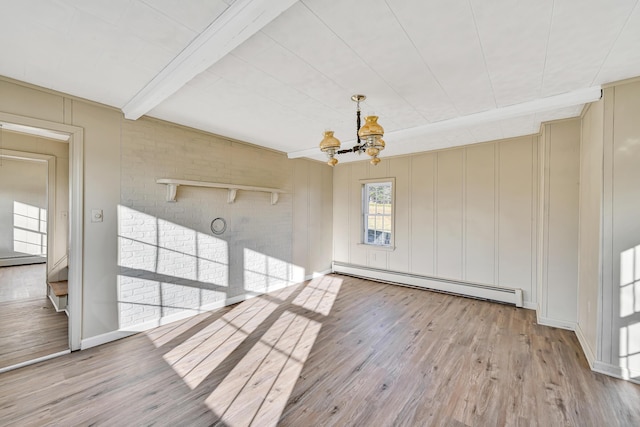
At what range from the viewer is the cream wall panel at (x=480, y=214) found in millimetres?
4492

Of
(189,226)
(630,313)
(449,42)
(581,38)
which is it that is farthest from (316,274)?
(581,38)

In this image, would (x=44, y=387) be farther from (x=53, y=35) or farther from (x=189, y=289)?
(x=53, y=35)

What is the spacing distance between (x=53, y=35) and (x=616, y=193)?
4575 mm

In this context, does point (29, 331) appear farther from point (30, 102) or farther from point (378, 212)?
point (378, 212)

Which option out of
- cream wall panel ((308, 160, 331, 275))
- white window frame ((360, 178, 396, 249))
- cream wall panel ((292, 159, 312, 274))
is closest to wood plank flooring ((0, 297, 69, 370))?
cream wall panel ((292, 159, 312, 274))

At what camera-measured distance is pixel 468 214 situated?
4707 millimetres

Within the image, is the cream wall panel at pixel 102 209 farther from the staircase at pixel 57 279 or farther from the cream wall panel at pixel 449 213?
the cream wall panel at pixel 449 213

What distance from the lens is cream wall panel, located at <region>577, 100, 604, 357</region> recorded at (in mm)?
2543

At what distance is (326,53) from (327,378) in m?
2.70

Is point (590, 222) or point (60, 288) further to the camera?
point (60, 288)

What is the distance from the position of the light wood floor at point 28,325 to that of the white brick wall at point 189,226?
719 millimetres

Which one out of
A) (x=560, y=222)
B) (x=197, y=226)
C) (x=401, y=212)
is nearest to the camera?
(x=560, y=222)

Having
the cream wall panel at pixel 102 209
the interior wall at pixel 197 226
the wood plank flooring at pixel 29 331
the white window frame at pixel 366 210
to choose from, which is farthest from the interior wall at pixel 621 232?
the wood plank flooring at pixel 29 331

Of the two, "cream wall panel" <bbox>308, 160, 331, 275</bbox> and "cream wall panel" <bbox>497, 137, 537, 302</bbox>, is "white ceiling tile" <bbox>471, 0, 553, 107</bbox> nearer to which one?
"cream wall panel" <bbox>497, 137, 537, 302</bbox>
